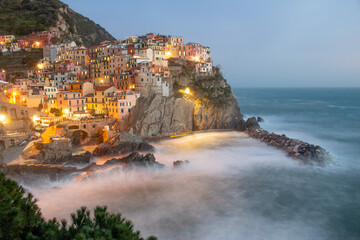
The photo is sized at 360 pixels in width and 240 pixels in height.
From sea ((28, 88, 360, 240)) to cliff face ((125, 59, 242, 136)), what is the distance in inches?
259

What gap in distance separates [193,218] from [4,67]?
170ft

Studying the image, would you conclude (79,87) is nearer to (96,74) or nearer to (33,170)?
(96,74)

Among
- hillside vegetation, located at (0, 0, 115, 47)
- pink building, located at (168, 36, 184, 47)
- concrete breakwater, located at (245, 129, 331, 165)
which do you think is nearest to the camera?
concrete breakwater, located at (245, 129, 331, 165)

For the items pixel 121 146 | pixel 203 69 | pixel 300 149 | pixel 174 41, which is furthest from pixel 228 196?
pixel 174 41

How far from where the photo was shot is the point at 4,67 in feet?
177

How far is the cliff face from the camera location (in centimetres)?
3988

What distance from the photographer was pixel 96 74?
50.2 meters

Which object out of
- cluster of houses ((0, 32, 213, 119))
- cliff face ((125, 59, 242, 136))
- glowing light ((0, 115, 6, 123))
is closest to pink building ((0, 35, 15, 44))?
cluster of houses ((0, 32, 213, 119))

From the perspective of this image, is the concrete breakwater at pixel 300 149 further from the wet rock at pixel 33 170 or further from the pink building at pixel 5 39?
the pink building at pixel 5 39

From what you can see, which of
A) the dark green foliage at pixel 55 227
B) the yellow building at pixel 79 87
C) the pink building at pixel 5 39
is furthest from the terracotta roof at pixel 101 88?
the pink building at pixel 5 39

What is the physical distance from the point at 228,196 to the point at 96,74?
36.3m

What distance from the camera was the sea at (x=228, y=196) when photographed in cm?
1836

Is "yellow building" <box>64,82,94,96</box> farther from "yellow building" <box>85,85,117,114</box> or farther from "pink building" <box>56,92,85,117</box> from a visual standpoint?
"pink building" <box>56,92,85,117</box>

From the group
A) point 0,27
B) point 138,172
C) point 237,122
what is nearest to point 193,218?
point 138,172
